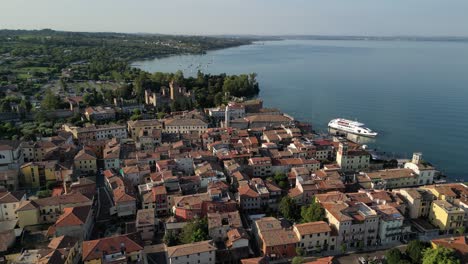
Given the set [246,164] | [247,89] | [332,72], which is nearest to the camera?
[246,164]

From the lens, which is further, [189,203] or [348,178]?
[348,178]

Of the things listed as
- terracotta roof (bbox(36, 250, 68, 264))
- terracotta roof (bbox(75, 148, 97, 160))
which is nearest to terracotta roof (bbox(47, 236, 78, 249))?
terracotta roof (bbox(36, 250, 68, 264))

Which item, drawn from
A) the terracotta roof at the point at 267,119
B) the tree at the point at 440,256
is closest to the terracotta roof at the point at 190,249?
the tree at the point at 440,256

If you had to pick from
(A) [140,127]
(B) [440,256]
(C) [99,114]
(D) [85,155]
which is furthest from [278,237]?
(C) [99,114]

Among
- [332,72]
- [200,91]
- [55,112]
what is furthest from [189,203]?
[332,72]

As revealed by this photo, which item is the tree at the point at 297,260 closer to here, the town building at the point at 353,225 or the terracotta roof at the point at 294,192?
the town building at the point at 353,225

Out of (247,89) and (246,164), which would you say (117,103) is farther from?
(246,164)

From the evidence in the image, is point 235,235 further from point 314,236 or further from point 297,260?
point 314,236

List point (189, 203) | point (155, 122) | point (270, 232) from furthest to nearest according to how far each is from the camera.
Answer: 1. point (155, 122)
2. point (189, 203)
3. point (270, 232)
